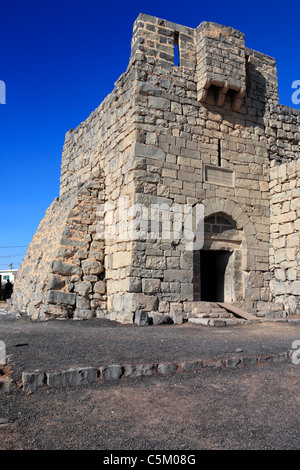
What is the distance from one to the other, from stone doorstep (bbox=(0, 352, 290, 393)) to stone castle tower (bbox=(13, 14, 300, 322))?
3.72 meters

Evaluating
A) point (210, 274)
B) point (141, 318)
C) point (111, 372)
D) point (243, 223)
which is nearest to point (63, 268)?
point (141, 318)

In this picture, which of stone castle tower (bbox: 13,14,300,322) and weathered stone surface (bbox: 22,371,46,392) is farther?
stone castle tower (bbox: 13,14,300,322)

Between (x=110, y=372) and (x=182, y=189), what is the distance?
592 centimetres

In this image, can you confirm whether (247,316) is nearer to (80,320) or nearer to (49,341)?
(80,320)

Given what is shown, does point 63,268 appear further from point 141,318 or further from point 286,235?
point 286,235

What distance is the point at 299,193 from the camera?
9.41 m

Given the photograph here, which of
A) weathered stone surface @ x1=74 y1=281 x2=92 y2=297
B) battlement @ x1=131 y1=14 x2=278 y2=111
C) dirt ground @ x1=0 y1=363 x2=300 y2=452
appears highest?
battlement @ x1=131 y1=14 x2=278 y2=111

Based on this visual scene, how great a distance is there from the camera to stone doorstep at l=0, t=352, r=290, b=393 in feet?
11.6

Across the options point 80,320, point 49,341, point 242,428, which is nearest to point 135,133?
point 80,320

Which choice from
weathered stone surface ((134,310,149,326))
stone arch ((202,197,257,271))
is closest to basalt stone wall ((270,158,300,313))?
stone arch ((202,197,257,271))

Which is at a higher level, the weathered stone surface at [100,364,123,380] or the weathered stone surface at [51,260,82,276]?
the weathered stone surface at [51,260,82,276]

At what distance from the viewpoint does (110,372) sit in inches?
151

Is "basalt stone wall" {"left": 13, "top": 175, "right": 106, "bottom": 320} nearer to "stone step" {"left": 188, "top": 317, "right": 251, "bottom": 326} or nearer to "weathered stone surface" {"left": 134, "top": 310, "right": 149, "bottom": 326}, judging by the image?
"weathered stone surface" {"left": 134, "top": 310, "right": 149, "bottom": 326}

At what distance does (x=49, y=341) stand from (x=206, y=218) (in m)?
5.36
